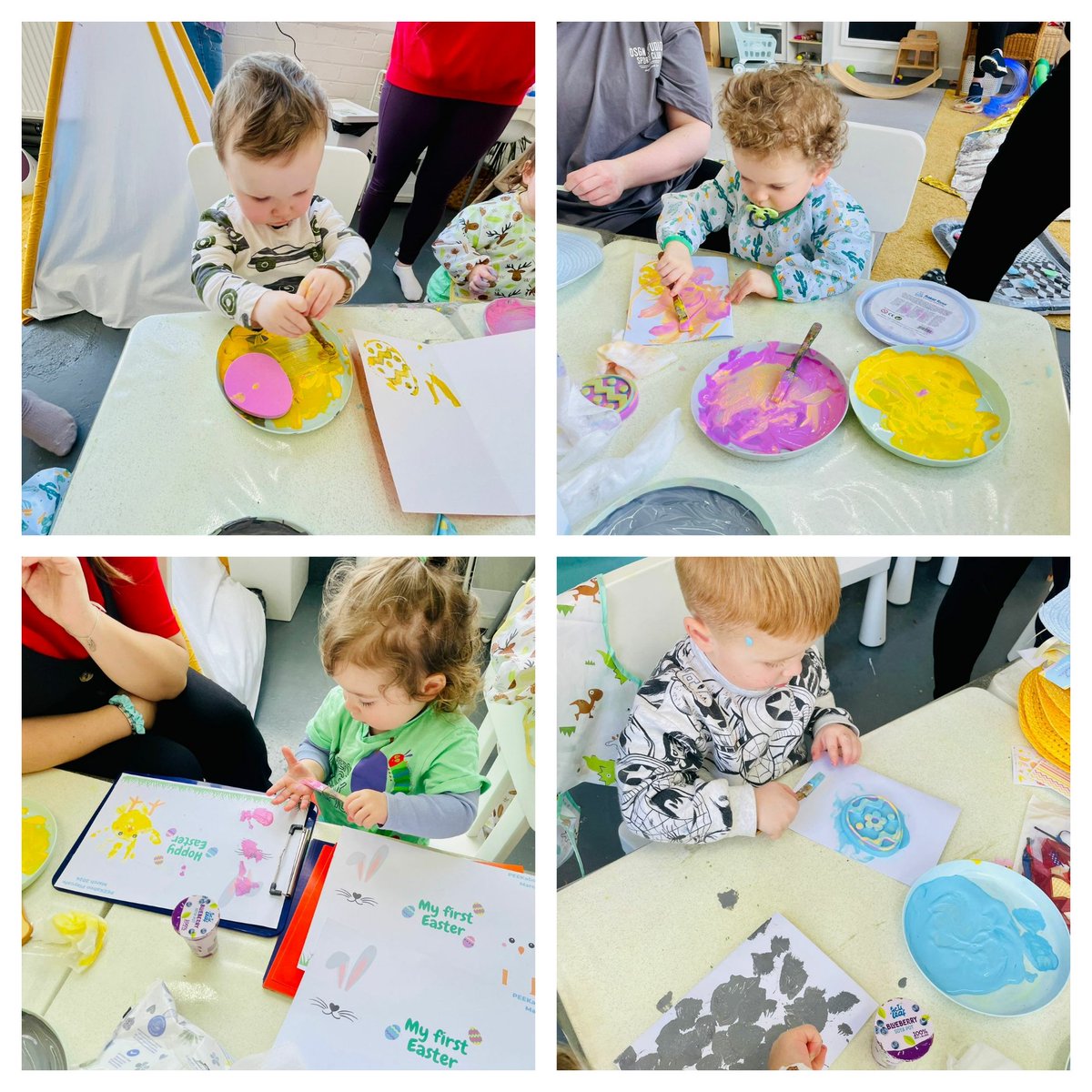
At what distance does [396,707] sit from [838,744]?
0.57 meters

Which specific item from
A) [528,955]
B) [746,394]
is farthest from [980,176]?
[528,955]

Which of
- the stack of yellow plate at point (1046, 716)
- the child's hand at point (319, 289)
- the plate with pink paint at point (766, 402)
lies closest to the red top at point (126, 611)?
the child's hand at point (319, 289)

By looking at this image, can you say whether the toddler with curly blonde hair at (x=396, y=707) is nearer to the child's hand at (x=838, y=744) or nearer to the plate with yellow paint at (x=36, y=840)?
the plate with yellow paint at (x=36, y=840)

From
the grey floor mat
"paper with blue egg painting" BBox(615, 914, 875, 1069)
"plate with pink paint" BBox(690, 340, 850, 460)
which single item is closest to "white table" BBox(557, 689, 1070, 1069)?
"paper with blue egg painting" BBox(615, 914, 875, 1069)

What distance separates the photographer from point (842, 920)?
815mm

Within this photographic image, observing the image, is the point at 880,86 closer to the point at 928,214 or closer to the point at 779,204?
the point at 779,204

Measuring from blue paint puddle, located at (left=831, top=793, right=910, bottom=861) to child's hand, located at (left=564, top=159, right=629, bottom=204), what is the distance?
1.02 metres

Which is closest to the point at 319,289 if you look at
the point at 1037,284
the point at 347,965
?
the point at 347,965

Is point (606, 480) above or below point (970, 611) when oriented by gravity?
above

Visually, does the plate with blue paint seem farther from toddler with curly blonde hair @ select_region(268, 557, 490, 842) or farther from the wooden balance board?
the wooden balance board

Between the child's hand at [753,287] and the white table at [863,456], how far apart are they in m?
0.01

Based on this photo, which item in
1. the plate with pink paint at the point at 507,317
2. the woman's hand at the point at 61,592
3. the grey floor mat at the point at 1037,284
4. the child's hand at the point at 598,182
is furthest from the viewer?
the grey floor mat at the point at 1037,284

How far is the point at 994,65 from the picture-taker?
89cm

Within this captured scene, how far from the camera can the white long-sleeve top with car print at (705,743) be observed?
0.86 metres
